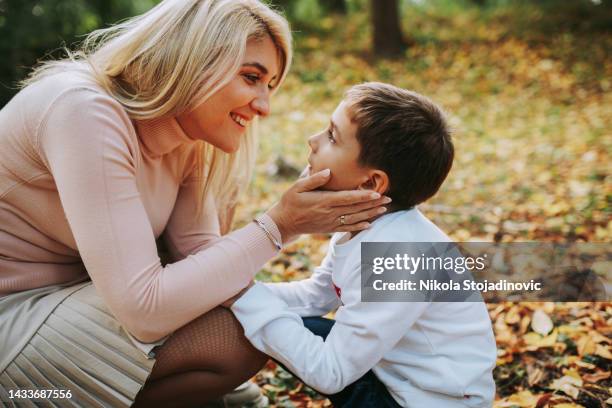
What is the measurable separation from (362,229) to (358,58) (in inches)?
328

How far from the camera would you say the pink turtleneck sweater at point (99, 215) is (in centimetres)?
163

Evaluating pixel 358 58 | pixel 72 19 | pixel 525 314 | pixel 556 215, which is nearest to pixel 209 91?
pixel 525 314

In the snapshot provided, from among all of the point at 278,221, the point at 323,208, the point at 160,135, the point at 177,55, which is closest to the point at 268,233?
the point at 278,221

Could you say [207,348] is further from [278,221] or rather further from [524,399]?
[524,399]

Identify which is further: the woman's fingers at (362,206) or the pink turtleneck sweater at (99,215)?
the woman's fingers at (362,206)

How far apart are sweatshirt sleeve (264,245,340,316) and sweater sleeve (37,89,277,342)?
0.38 meters

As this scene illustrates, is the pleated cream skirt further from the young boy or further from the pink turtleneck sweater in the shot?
the young boy

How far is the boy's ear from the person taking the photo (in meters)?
1.82

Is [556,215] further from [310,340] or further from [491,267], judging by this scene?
[310,340]

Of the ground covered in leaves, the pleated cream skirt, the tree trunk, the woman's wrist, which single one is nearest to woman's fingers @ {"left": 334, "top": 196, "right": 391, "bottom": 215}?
the woman's wrist

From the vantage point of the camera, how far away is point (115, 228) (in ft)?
5.36

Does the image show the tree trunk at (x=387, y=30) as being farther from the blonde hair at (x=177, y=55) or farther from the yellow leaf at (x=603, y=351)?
the blonde hair at (x=177, y=55)

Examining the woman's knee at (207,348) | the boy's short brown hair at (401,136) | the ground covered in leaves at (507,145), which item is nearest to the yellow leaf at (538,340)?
the ground covered in leaves at (507,145)

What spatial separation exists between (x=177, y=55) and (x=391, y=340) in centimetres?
110
